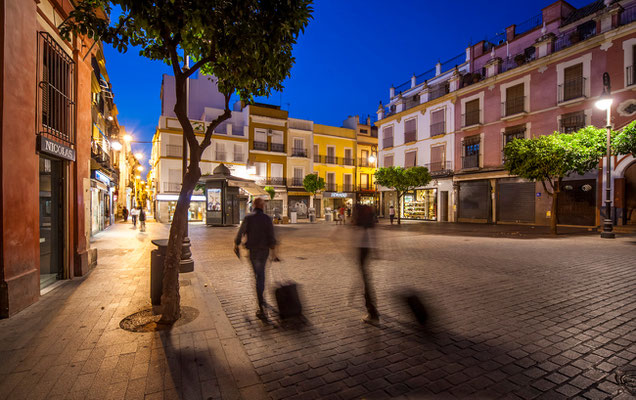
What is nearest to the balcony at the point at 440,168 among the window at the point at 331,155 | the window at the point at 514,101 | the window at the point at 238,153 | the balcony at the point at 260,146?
the window at the point at 514,101

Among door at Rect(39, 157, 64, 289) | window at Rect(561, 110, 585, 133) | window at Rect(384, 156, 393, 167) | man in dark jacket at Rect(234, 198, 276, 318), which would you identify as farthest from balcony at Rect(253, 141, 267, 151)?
man in dark jacket at Rect(234, 198, 276, 318)

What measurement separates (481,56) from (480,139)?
768 centimetres

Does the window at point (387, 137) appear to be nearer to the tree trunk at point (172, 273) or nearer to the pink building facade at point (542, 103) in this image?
the pink building facade at point (542, 103)

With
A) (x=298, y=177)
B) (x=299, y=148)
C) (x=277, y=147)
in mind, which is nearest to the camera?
(x=277, y=147)

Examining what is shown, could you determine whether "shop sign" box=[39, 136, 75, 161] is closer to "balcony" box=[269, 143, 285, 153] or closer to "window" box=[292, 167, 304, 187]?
"balcony" box=[269, 143, 285, 153]

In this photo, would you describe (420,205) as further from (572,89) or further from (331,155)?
(572,89)

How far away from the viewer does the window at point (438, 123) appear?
91.9 ft

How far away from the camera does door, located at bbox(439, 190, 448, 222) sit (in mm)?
27781

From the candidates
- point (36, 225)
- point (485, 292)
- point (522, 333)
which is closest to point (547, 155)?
point (485, 292)

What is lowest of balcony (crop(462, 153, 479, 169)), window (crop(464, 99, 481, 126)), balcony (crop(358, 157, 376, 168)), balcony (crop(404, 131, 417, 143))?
balcony (crop(462, 153, 479, 169))

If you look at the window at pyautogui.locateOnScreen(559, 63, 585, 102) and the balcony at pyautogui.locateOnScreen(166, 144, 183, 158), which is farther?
the balcony at pyautogui.locateOnScreen(166, 144, 183, 158)

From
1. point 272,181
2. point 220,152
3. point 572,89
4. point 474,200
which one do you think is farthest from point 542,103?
point 220,152

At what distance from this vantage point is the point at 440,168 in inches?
1102

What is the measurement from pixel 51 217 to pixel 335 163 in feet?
112
